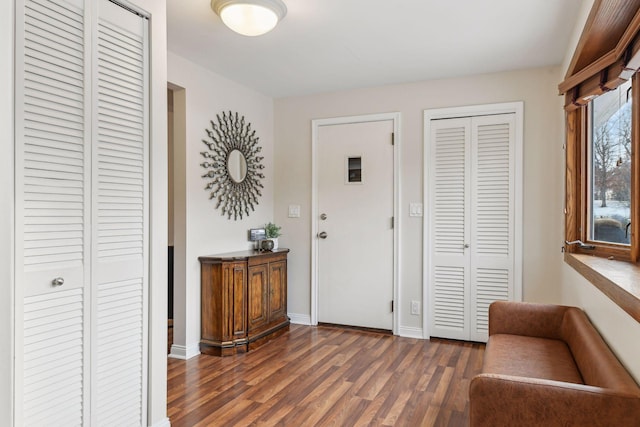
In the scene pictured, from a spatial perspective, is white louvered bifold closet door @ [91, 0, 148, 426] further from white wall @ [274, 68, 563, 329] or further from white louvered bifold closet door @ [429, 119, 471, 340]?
white louvered bifold closet door @ [429, 119, 471, 340]

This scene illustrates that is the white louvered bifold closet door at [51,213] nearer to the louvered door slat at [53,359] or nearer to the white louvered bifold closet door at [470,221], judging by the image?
the louvered door slat at [53,359]

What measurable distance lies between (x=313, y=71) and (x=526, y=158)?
200 cm

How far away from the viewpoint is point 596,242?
2738mm

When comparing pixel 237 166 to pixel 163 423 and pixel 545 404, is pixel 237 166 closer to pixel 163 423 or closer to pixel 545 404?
pixel 163 423

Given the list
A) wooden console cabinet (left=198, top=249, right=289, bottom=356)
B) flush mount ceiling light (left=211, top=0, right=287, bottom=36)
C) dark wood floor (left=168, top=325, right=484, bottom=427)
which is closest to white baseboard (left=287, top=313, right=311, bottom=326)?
dark wood floor (left=168, top=325, right=484, bottom=427)

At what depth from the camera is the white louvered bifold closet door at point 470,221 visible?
149 inches

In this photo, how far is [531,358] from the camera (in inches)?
85.8

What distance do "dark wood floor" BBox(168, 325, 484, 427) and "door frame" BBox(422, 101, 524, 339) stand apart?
0.54m

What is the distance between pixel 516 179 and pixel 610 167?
123 centimetres

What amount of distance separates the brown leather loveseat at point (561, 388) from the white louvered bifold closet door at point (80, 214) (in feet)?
5.24

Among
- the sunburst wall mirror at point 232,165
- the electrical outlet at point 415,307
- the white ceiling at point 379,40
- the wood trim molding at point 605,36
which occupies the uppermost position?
the white ceiling at point 379,40

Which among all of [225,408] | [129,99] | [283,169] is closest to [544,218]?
[283,169]

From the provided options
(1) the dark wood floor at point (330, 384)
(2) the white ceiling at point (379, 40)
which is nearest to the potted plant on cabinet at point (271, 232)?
(1) the dark wood floor at point (330, 384)

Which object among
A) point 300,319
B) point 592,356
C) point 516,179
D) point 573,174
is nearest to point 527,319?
point 592,356
